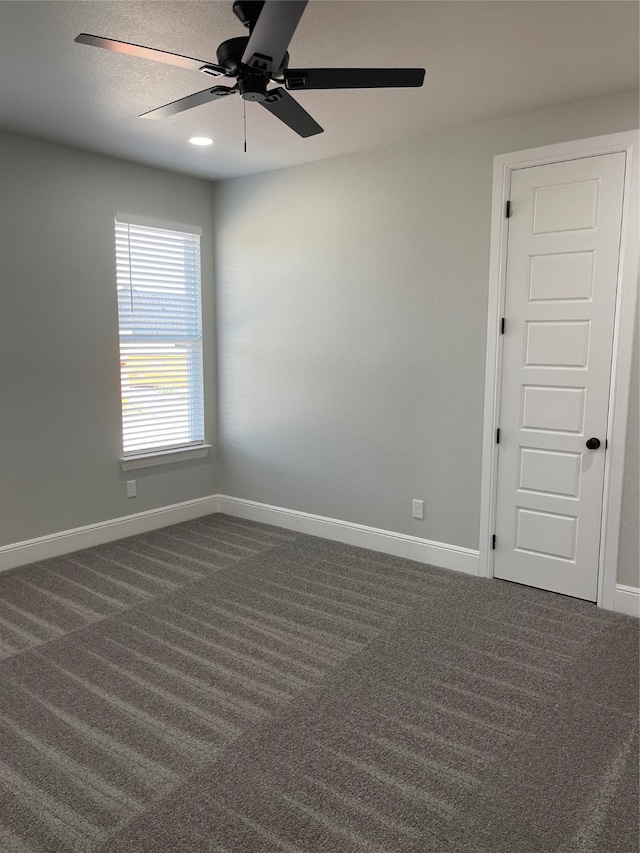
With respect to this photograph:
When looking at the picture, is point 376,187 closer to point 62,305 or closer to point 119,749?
point 62,305

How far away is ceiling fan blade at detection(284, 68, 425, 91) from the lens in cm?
201

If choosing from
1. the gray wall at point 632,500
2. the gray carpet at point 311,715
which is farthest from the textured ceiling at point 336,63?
the gray carpet at point 311,715

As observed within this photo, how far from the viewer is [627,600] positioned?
323 cm

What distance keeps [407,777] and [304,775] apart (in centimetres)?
35

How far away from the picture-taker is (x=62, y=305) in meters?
3.99

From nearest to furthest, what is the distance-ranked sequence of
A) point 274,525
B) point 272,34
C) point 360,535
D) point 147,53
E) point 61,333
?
1. point 272,34
2. point 147,53
3. point 61,333
4. point 360,535
5. point 274,525

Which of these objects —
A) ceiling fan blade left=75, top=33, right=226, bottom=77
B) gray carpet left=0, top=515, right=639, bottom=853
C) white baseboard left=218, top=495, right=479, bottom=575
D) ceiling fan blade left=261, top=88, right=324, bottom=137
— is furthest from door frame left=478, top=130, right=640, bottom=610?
ceiling fan blade left=75, top=33, right=226, bottom=77

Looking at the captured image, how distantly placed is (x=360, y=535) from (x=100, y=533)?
187 centimetres

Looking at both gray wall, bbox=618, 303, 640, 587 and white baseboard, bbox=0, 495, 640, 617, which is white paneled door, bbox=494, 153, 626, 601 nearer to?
gray wall, bbox=618, 303, 640, 587

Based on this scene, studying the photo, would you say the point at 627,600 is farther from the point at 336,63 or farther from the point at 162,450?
the point at 162,450

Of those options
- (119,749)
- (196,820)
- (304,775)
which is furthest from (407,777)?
(119,749)

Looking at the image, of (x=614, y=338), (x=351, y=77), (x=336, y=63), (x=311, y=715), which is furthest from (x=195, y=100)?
(x=311, y=715)

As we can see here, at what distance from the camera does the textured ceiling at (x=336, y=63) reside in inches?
88.3

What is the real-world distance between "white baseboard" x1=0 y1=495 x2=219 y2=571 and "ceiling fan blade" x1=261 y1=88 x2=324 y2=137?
3.05 m
